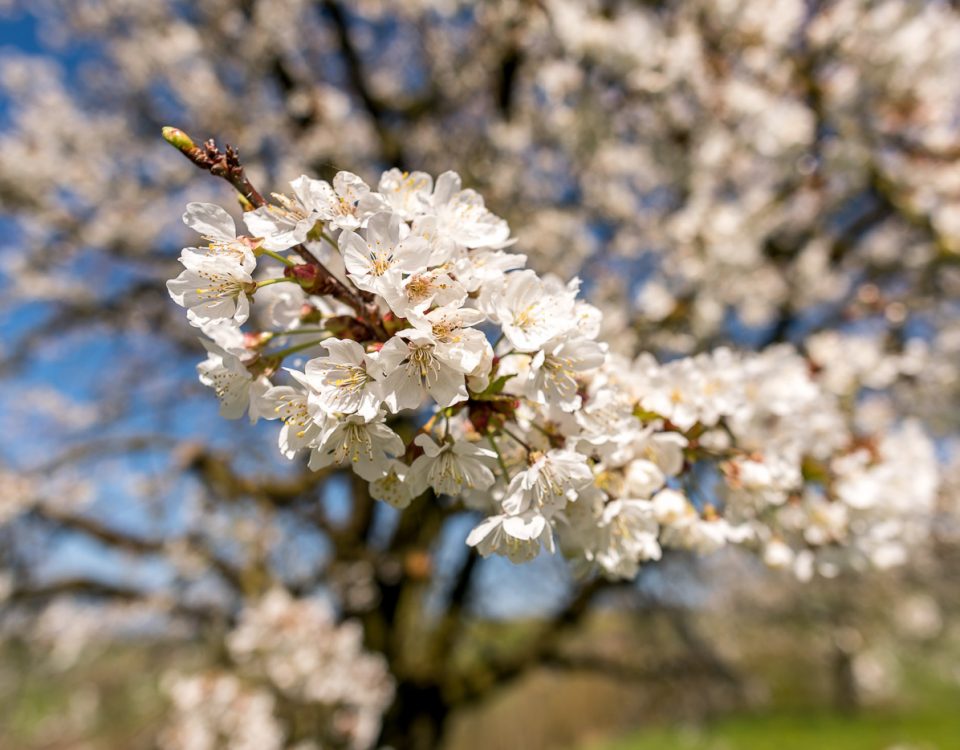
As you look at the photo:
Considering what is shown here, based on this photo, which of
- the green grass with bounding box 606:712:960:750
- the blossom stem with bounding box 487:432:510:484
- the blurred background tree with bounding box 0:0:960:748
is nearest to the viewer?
the blossom stem with bounding box 487:432:510:484

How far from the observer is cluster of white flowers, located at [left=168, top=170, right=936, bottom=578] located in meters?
0.87

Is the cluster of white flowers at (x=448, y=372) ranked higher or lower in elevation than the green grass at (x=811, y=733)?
higher

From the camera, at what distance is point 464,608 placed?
5539 millimetres

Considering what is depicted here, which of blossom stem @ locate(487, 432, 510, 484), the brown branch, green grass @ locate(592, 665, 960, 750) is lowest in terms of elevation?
green grass @ locate(592, 665, 960, 750)

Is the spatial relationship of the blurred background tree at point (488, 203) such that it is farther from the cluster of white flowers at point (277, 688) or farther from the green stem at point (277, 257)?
the green stem at point (277, 257)

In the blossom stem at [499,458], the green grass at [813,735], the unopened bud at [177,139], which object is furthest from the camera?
the green grass at [813,735]

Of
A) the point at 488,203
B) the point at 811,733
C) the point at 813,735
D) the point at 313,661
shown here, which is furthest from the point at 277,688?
the point at 811,733

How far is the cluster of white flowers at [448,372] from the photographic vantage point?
0.87 meters

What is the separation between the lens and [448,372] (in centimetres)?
87

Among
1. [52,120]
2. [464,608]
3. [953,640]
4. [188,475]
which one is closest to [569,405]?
[188,475]

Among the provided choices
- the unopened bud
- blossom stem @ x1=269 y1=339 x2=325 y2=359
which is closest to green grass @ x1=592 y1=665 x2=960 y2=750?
blossom stem @ x1=269 y1=339 x2=325 y2=359

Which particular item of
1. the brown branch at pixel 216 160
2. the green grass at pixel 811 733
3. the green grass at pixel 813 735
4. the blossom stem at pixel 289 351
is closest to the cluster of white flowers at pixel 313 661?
the blossom stem at pixel 289 351

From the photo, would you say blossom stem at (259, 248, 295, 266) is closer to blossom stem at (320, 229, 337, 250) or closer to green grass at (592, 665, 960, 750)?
blossom stem at (320, 229, 337, 250)

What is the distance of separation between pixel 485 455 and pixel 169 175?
→ 6.06 metres
